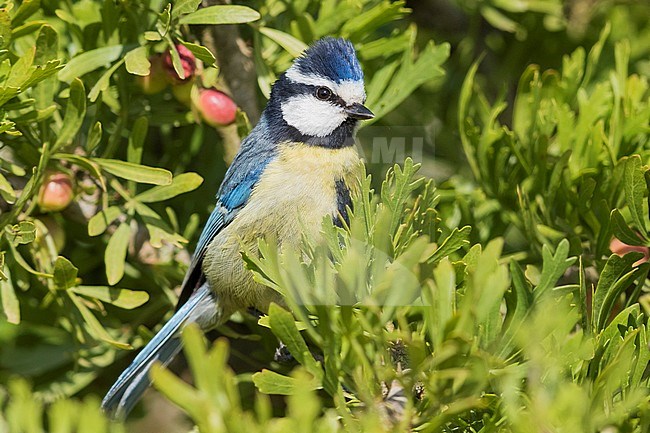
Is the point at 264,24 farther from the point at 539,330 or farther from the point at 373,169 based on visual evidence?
the point at 539,330

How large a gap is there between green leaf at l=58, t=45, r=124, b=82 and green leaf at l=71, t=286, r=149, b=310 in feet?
1.22

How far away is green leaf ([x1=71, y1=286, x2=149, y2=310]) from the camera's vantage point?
56.8 inches

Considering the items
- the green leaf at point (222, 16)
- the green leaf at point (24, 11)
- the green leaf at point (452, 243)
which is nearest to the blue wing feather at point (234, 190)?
the green leaf at point (222, 16)

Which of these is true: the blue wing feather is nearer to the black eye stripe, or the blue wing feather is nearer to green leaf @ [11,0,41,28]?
the black eye stripe

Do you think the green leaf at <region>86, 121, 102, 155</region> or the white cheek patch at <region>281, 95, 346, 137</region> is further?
the white cheek patch at <region>281, 95, 346, 137</region>

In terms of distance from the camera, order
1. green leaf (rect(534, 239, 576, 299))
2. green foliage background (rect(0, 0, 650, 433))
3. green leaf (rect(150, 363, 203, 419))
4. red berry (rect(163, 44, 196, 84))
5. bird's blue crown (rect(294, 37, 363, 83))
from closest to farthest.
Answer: green leaf (rect(150, 363, 203, 419)) → green foliage background (rect(0, 0, 650, 433)) → green leaf (rect(534, 239, 576, 299)) → red berry (rect(163, 44, 196, 84)) → bird's blue crown (rect(294, 37, 363, 83))

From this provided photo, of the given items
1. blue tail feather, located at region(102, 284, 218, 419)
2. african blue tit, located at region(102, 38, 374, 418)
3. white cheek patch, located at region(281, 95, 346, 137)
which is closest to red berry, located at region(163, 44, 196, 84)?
african blue tit, located at region(102, 38, 374, 418)

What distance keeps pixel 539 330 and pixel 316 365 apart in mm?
242

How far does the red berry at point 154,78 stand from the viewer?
1.53 m

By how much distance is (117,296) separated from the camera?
147cm

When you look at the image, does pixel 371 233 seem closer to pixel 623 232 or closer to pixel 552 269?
pixel 552 269

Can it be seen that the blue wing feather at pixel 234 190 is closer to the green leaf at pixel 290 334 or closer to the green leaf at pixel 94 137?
the green leaf at pixel 94 137

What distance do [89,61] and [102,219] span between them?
11.3 inches

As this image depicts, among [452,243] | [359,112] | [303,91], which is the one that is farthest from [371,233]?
[303,91]
